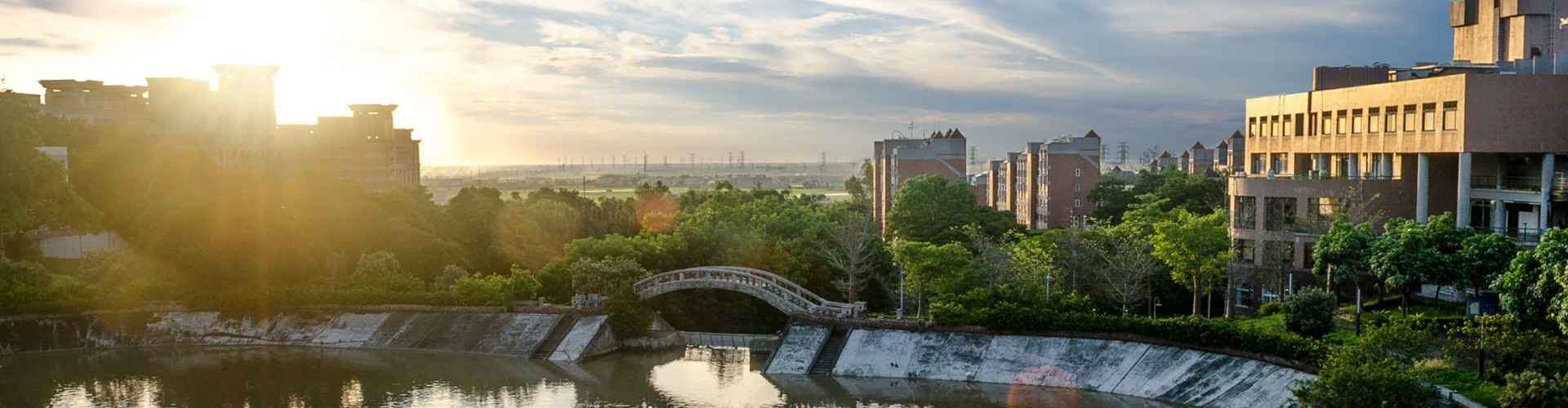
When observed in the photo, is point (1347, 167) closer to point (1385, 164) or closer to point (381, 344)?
point (1385, 164)

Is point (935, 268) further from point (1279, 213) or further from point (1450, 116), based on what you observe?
point (1450, 116)

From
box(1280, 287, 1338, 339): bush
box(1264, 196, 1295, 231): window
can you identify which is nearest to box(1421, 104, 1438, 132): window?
box(1264, 196, 1295, 231): window

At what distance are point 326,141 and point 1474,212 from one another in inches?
2703

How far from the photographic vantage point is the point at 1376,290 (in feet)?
144

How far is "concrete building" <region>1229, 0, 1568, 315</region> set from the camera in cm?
4056

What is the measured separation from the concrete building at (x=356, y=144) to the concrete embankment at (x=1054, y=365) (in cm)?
4694

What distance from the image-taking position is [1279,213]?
1880 inches

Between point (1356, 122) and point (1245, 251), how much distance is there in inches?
270

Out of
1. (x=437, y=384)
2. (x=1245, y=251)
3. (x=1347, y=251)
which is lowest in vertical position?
(x=437, y=384)

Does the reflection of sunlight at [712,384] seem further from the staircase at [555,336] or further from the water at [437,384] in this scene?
the staircase at [555,336]

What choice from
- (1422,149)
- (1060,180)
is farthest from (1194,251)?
(1060,180)

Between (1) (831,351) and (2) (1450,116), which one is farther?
(1) (831,351)

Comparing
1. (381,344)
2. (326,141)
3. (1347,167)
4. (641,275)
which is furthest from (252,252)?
(1347,167)

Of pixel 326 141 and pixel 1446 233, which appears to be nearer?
pixel 1446 233
